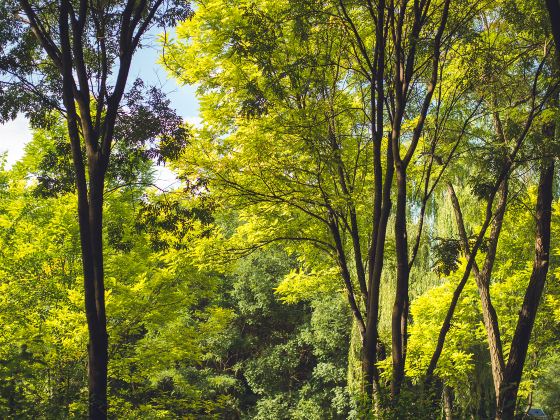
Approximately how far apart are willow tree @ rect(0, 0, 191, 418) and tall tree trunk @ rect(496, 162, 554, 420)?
490cm

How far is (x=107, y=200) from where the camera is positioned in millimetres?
14242

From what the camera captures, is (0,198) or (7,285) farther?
(0,198)

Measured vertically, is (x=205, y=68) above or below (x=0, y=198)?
below

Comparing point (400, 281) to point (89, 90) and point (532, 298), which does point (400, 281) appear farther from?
point (89, 90)

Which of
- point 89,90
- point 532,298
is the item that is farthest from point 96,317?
point 532,298

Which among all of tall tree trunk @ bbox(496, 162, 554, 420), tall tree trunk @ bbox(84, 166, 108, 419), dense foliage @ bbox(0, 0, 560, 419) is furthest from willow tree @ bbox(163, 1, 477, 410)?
tall tree trunk @ bbox(84, 166, 108, 419)

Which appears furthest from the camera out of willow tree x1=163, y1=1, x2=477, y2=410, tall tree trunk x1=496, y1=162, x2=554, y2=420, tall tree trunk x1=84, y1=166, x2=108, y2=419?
willow tree x1=163, y1=1, x2=477, y2=410

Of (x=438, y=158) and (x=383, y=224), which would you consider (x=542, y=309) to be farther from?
(x=383, y=224)

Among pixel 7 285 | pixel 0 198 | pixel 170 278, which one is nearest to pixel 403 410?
pixel 170 278

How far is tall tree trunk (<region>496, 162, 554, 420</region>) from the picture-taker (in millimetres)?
6711

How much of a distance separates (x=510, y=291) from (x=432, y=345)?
2426 mm

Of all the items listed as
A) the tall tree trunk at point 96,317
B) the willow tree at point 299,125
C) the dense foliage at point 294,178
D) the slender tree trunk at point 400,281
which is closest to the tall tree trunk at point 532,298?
the dense foliage at point 294,178

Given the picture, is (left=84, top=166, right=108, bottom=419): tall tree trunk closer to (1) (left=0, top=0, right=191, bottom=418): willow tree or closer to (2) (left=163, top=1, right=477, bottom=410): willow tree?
(1) (left=0, top=0, right=191, bottom=418): willow tree

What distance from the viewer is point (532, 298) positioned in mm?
6984
